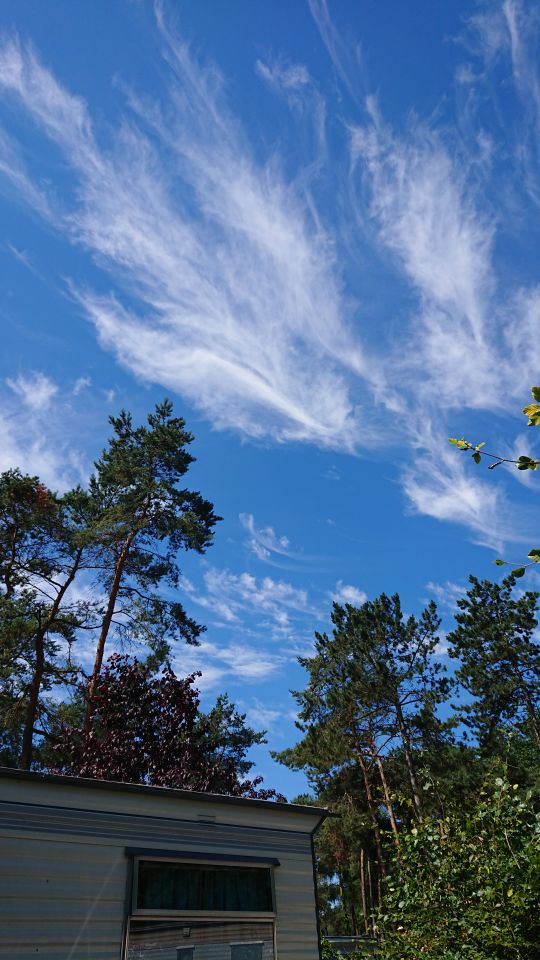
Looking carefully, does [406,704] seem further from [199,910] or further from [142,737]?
[199,910]

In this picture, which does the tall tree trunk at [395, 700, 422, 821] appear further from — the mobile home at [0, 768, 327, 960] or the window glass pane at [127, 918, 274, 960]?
the window glass pane at [127, 918, 274, 960]

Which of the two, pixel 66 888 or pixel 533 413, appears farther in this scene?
pixel 66 888

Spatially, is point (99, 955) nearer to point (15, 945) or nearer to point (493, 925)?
point (15, 945)

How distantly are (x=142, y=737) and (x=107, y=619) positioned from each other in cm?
334

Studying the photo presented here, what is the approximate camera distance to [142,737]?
48.0 ft

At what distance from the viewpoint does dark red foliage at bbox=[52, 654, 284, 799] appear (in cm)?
1396

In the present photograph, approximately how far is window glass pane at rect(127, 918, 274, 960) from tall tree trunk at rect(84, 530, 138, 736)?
32.9 feet

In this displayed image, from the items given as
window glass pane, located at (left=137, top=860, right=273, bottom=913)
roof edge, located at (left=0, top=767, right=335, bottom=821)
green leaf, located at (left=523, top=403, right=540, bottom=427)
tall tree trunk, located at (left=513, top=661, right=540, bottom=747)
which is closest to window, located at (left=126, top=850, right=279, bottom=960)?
window glass pane, located at (left=137, top=860, right=273, bottom=913)

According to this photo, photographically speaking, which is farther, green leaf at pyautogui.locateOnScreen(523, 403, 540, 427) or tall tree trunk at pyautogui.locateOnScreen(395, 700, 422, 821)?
tall tree trunk at pyautogui.locateOnScreen(395, 700, 422, 821)

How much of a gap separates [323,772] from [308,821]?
66.5 ft

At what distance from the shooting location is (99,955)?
478 centimetres

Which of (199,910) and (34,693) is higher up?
(34,693)

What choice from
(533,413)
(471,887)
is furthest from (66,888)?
(533,413)

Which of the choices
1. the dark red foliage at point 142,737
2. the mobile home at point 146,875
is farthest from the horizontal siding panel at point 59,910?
the dark red foliage at point 142,737
